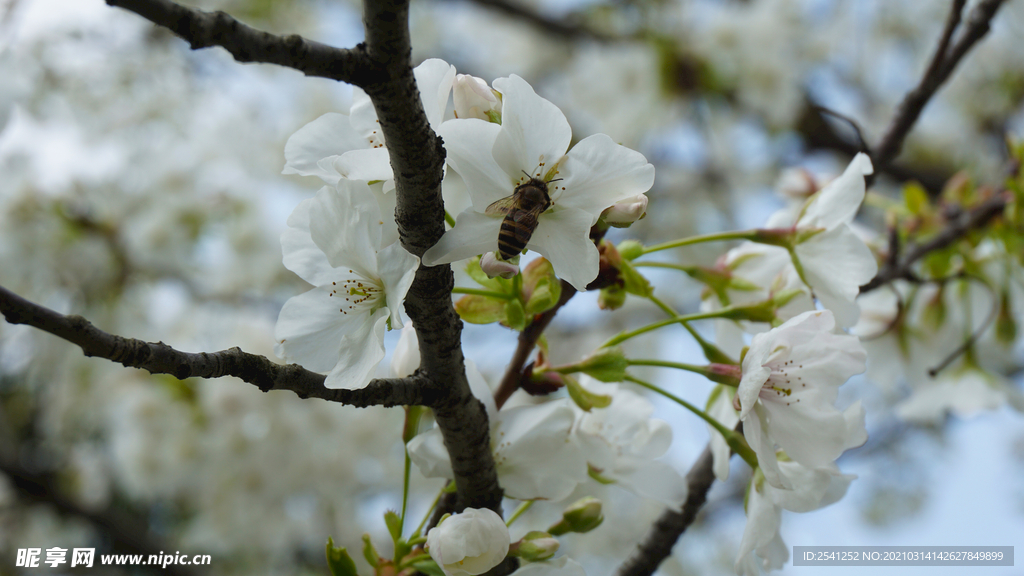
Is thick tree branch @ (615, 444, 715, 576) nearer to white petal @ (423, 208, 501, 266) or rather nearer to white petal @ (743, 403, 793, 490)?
white petal @ (743, 403, 793, 490)

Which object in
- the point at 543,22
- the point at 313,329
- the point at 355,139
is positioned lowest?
the point at 313,329

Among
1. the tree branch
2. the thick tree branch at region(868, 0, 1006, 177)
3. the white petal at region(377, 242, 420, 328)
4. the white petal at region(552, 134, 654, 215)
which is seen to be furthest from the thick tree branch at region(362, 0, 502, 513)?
the tree branch

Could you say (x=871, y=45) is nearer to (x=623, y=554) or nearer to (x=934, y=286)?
(x=934, y=286)

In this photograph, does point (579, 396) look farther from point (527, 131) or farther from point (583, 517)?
point (527, 131)

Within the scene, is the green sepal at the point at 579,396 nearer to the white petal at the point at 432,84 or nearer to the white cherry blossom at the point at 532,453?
the white cherry blossom at the point at 532,453

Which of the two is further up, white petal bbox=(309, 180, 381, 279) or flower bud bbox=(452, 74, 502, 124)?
flower bud bbox=(452, 74, 502, 124)

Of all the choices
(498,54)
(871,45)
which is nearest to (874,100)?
(871,45)

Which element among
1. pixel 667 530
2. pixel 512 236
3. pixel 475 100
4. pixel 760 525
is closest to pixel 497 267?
pixel 512 236

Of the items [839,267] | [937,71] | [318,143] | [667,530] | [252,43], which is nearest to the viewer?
[252,43]
